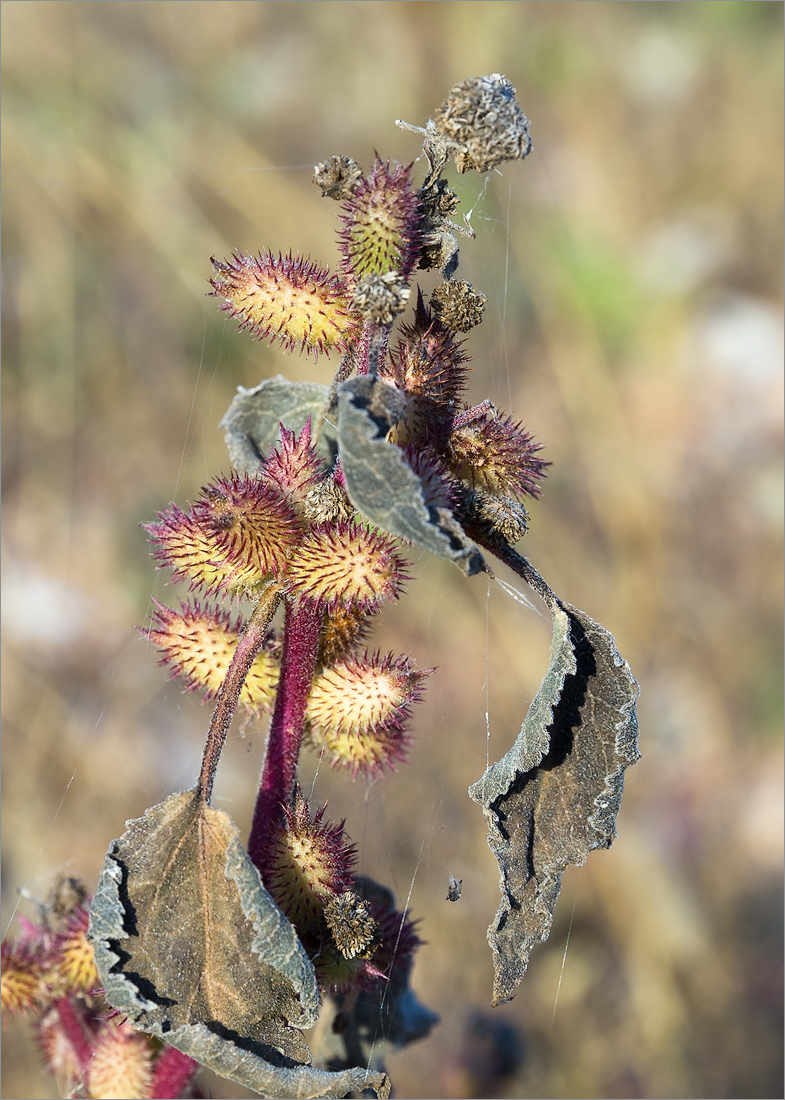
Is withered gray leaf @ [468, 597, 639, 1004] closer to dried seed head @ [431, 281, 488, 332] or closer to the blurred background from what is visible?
dried seed head @ [431, 281, 488, 332]

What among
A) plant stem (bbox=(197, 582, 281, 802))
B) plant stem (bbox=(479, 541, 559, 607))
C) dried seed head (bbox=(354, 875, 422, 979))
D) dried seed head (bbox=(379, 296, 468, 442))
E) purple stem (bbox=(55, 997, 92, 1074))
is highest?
dried seed head (bbox=(379, 296, 468, 442))

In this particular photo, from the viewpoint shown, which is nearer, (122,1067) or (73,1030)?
(122,1067)

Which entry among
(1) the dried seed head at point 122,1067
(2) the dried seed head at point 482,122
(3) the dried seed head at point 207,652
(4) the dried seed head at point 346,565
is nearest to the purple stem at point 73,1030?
(1) the dried seed head at point 122,1067

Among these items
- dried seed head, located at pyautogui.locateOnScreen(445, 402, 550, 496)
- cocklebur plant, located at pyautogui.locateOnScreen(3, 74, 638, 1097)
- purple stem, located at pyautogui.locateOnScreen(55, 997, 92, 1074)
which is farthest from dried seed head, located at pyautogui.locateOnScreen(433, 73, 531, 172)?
purple stem, located at pyautogui.locateOnScreen(55, 997, 92, 1074)

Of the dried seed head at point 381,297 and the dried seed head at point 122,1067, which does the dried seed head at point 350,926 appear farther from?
the dried seed head at point 381,297

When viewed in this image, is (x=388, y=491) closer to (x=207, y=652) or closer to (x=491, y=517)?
(x=491, y=517)

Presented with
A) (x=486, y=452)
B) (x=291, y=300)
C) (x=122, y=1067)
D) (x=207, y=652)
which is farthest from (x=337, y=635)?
(x=122, y=1067)
